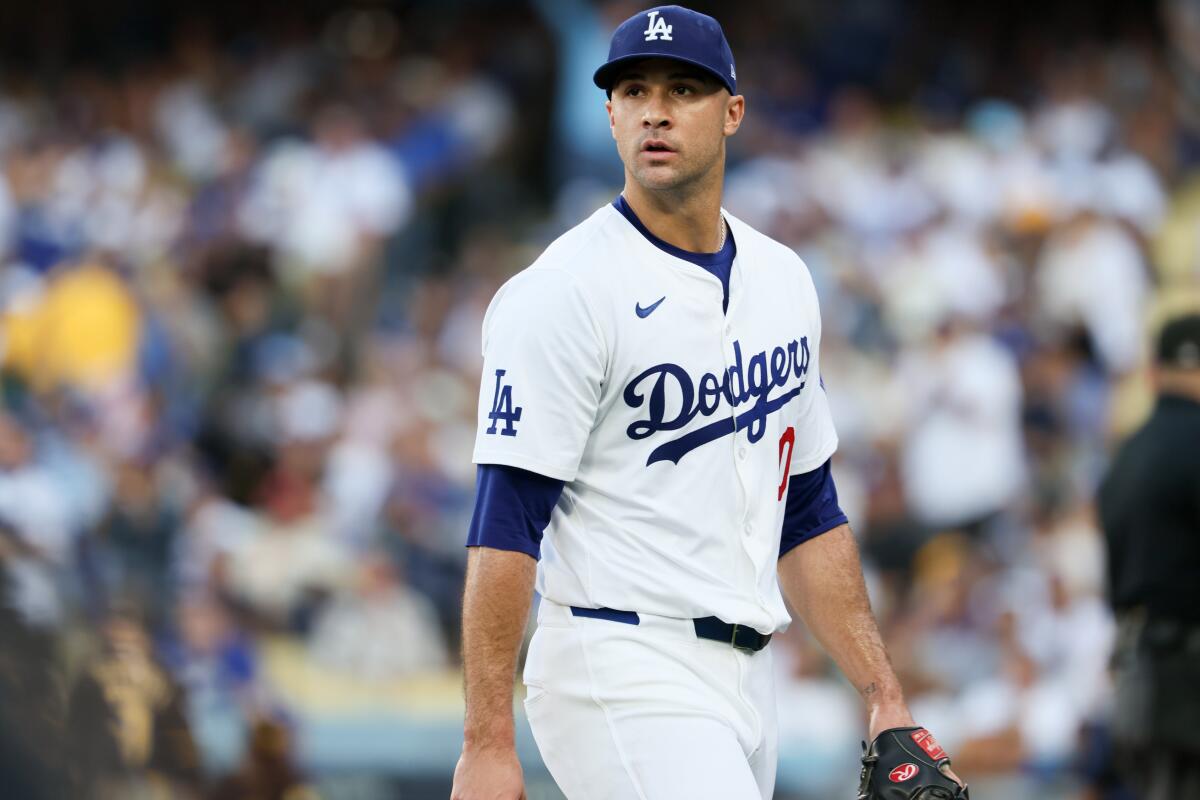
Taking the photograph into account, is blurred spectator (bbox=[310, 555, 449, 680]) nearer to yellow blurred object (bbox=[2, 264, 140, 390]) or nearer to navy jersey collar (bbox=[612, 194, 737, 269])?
yellow blurred object (bbox=[2, 264, 140, 390])

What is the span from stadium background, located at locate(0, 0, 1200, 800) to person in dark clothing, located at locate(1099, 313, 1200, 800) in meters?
1.18

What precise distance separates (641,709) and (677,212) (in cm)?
94

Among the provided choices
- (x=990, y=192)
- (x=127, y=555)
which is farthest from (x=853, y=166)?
(x=127, y=555)

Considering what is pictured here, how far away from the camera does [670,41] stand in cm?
312

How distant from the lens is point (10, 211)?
36.6 feet

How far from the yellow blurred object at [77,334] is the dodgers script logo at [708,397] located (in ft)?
23.4

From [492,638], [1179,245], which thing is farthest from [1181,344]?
[1179,245]

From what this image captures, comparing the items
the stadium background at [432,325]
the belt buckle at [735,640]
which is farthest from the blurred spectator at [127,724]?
the belt buckle at [735,640]

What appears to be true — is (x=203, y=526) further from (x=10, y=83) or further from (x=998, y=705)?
(x=10, y=83)

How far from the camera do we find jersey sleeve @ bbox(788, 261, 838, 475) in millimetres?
3436

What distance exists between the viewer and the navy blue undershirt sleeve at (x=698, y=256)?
3.26m

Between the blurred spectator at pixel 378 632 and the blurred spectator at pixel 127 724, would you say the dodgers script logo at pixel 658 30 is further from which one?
the blurred spectator at pixel 378 632

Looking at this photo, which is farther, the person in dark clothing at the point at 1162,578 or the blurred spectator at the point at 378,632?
the blurred spectator at the point at 378,632

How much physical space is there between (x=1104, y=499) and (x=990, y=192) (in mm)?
5163
